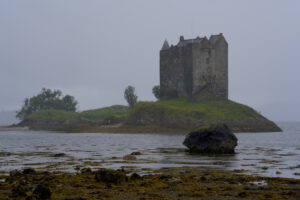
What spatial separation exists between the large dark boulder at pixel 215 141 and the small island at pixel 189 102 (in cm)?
5819

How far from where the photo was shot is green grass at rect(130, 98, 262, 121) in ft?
303

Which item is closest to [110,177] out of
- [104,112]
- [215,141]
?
[215,141]

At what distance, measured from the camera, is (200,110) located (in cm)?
9581

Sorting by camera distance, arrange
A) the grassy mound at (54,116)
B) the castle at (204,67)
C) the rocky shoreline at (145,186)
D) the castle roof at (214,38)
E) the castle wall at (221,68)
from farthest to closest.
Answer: the grassy mound at (54,116), the castle roof at (214,38), the castle at (204,67), the castle wall at (221,68), the rocky shoreline at (145,186)

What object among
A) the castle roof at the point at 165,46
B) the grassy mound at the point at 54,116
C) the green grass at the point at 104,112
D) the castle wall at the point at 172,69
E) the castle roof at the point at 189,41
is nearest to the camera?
the castle roof at the point at 189,41

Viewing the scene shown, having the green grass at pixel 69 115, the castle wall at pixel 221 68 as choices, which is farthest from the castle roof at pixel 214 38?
the green grass at pixel 69 115

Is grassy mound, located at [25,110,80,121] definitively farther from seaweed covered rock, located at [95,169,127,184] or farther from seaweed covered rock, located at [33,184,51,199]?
seaweed covered rock, located at [33,184,51,199]

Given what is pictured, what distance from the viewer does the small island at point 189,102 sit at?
301 ft

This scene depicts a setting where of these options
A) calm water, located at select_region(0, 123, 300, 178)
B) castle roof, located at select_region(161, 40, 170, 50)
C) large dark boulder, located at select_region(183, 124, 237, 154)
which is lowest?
calm water, located at select_region(0, 123, 300, 178)

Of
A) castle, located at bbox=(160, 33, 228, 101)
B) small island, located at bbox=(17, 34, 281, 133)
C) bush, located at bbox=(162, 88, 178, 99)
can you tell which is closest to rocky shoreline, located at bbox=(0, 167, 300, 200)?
small island, located at bbox=(17, 34, 281, 133)

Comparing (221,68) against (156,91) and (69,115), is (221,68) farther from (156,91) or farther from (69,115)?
(69,115)

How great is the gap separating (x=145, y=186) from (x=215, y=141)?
15.9 meters

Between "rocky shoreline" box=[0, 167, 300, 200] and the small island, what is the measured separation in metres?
72.6

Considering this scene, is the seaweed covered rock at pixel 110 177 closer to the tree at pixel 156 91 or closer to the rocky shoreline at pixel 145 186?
the rocky shoreline at pixel 145 186
